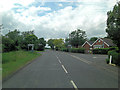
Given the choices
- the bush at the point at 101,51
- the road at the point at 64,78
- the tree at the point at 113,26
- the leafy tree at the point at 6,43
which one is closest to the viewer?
the road at the point at 64,78

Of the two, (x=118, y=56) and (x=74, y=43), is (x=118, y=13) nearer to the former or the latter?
(x=118, y=56)

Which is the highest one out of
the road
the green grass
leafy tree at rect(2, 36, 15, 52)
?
leafy tree at rect(2, 36, 15, 52)

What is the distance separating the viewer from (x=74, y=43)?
277ft

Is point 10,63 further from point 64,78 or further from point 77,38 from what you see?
point 77,38

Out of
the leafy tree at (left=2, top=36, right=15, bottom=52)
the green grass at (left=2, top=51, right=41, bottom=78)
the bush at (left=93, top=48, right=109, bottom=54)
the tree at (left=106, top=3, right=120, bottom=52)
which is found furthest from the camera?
the bush at (left=93, top=48, right=109, bottom=54)

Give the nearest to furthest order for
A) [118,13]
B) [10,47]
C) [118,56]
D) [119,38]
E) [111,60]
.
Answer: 1. [118,13]
2. [119,38]
3. [118,56]
4. [111,60]
5. [10,47]

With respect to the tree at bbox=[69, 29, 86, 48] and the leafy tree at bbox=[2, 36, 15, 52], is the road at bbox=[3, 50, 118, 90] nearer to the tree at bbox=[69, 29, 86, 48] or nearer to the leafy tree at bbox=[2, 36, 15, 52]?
the leafy tree at bbox=[2, 36, 15, 52]

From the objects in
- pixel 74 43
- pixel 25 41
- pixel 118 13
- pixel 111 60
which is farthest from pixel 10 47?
pixel 74 43

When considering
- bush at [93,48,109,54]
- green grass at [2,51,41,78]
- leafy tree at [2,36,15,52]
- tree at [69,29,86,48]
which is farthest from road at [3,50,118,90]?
tree at [69,29,86,48]

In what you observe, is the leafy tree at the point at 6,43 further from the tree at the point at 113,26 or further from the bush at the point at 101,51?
the bush at the point at 101,51

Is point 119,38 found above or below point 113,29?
below

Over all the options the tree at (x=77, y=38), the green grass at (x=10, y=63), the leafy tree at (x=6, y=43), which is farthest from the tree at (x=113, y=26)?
the tree at (x=77, y=38)

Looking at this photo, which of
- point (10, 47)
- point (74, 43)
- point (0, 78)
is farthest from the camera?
point (74, 43)

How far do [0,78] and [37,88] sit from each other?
2.52 meters
